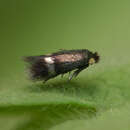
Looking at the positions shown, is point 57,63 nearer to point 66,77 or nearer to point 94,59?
point 66,77

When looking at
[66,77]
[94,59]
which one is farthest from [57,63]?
[94,59]

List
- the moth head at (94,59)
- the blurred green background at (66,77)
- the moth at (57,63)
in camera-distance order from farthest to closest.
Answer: the moth head at (94,59) → the moth at (57,63) → the blurred green background at (66,77)

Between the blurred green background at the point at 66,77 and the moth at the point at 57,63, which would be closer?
the blurred green background at the point at 66,77

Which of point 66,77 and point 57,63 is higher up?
point 57,63

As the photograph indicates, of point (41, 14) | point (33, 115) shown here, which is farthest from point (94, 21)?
point (33, 115)

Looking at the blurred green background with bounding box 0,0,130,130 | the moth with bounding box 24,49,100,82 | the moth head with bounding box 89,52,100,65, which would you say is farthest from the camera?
the moth head with bounding box 89,52,100,65

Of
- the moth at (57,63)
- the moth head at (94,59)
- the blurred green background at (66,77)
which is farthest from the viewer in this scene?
the moth head at (94,59)
